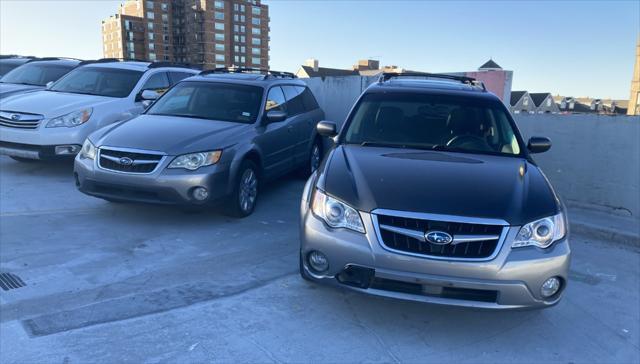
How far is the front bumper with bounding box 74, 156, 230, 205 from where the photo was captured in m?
4.79

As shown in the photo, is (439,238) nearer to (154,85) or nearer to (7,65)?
(154,85)

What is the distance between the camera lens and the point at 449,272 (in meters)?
2.80

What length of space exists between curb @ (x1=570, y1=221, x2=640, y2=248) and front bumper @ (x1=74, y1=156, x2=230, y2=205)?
→ 14.3ft

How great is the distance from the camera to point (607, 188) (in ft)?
20.5

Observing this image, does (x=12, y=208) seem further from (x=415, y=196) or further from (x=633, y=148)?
(x=633, y=148)

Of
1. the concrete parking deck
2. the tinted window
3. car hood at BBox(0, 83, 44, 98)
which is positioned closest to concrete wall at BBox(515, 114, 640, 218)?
the concrete parking deck

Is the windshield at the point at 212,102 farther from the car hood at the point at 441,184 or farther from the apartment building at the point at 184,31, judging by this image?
the apartment building at the point at 184,31

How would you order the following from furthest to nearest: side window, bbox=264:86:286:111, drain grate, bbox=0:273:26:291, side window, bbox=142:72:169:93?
1. side window, bbox=142:72:169:93
2. side window, bbox=264:86:286:111
3. drain grate, bbox=0:273:26:291

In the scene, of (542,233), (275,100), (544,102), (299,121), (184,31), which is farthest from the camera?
(184,31)

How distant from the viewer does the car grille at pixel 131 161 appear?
191 inches

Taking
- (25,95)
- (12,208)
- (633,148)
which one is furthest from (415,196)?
(25,95)

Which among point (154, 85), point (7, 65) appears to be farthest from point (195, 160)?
point (7, 65)

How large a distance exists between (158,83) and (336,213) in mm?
6518

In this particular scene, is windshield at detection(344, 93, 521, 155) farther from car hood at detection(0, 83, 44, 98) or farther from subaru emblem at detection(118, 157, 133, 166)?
car hood at detection(0, 83, 44, 98)
